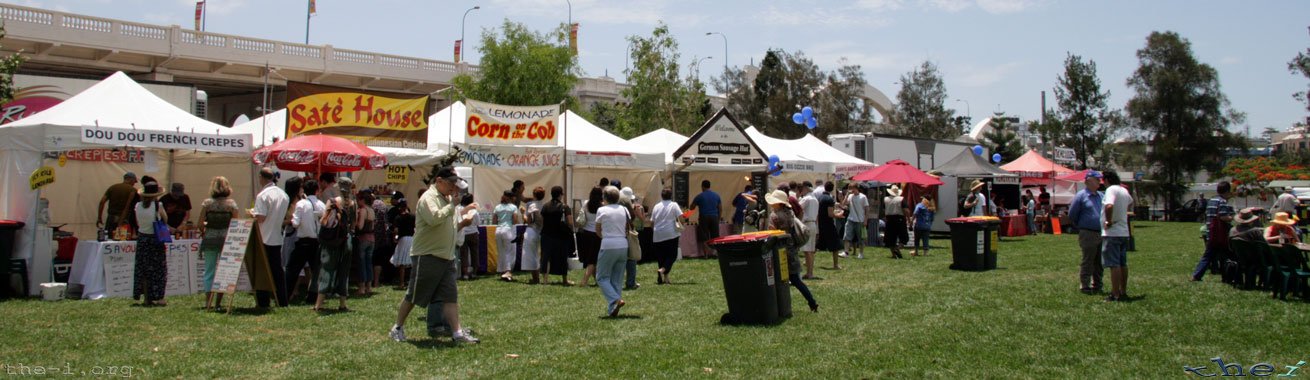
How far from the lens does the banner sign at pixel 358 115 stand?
43.8 ft

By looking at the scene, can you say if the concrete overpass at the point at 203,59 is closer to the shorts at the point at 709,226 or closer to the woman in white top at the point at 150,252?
the shorts at the point at 709,226

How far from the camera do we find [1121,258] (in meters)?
9.46

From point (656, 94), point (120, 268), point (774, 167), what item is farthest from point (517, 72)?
point (120, 268)

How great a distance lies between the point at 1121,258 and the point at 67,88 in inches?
791

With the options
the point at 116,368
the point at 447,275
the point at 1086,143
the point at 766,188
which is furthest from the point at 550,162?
the point at 1086,143

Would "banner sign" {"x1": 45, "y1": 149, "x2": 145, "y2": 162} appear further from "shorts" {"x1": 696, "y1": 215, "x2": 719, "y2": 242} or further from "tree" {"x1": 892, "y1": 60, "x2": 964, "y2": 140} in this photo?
"tree" {"x1": 892, "y1": 60, "x2": 964, "y2": 140}

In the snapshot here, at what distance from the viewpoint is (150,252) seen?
9578 mm

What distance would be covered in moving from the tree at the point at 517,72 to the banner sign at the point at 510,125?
1961 cm

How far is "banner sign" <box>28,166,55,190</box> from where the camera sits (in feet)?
33.8

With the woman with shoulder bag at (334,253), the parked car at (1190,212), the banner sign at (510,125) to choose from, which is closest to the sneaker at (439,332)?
the woman with shoulder bag at (334,253)

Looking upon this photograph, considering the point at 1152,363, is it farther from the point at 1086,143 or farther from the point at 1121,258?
the point at 1086,143

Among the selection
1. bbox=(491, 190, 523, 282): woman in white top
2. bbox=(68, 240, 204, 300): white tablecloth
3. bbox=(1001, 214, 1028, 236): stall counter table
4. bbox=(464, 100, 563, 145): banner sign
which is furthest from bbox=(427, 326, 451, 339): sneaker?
bbox=(1001, 214, 1028, 236): stall counter table

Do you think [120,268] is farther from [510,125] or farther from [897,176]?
[897,176]

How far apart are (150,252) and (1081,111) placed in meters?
44.2
